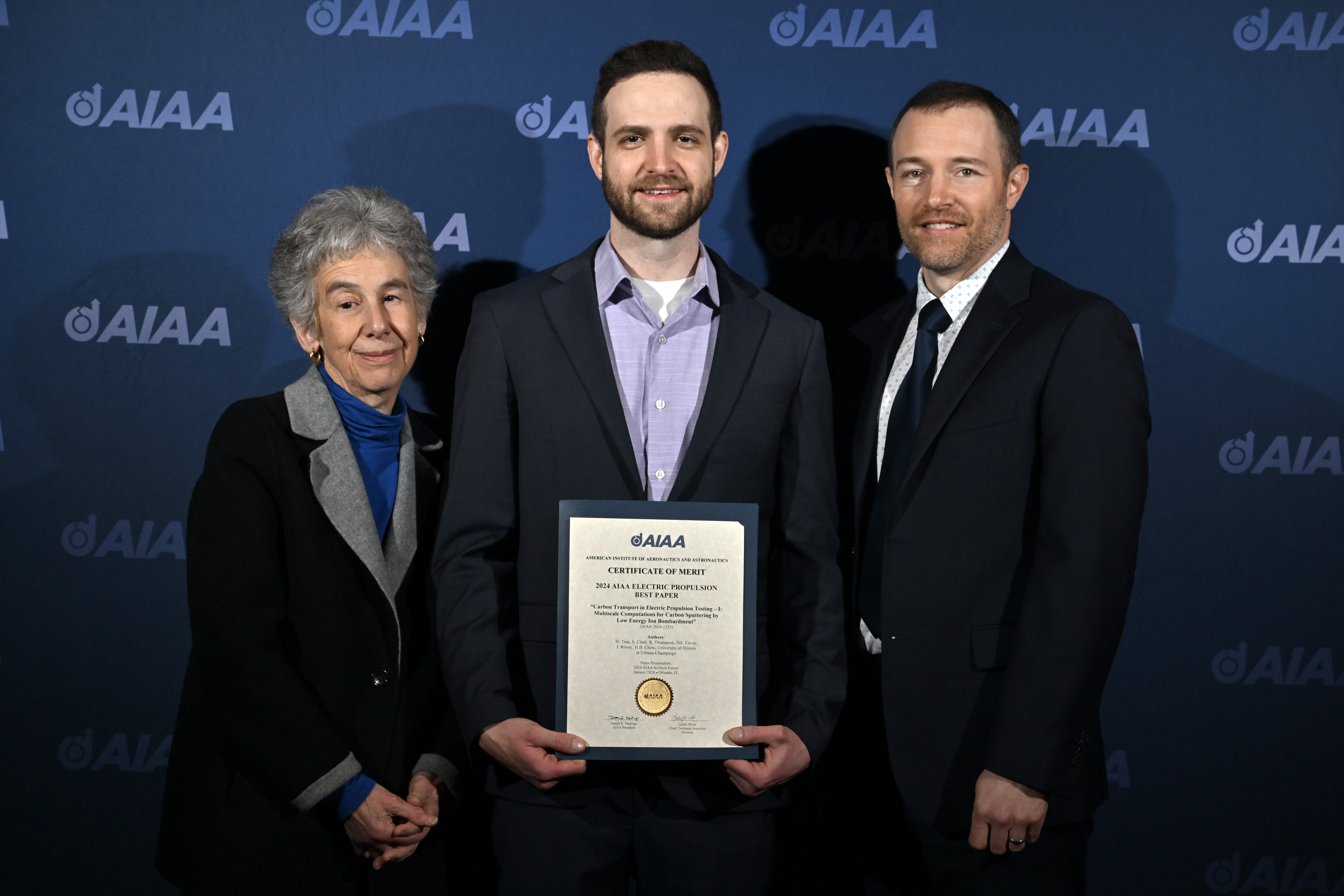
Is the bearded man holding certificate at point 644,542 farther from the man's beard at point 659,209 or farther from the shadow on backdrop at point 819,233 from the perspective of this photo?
the shadow on backdrop at point 819,233

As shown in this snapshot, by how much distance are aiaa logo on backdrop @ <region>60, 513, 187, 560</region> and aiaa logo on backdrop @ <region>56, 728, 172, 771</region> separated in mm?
542

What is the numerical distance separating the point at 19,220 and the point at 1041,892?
3240mm

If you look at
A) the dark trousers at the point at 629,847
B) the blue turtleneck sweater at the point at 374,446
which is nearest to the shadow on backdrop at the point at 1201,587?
the dark trousers at the point at 629,847

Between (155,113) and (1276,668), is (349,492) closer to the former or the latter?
(155,113)

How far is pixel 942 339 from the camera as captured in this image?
2312 millimetres

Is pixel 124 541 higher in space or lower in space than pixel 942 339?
lower

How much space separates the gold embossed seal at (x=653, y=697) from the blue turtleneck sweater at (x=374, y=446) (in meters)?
0.74

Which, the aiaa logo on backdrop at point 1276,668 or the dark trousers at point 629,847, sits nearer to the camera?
the dark trousers at point 629,847

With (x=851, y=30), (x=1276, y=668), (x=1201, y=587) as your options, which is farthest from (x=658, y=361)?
(x=1276, y=668)

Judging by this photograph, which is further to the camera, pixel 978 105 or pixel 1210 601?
pixel 1210 601

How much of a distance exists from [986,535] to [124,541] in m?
2.48

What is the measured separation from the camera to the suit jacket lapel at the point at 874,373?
2.36 meters

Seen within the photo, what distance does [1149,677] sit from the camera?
10.1ft

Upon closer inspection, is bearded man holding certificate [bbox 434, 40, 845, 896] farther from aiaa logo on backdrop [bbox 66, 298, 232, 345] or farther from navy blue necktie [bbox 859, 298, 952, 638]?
aiaa logo on backdrop [bbox 66, 298, 232, 345]
